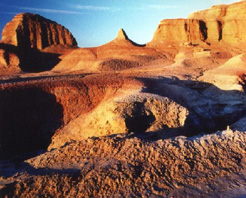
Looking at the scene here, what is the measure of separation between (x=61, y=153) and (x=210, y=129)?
6.11 meters

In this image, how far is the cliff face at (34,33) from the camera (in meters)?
26.4

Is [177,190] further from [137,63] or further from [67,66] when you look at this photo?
[67,66]

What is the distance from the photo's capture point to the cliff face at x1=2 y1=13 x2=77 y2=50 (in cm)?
2639

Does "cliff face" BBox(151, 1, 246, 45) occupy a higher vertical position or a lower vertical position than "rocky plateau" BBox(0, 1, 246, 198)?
higher

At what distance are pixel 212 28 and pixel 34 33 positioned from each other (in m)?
22.9

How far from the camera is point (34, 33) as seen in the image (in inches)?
1102

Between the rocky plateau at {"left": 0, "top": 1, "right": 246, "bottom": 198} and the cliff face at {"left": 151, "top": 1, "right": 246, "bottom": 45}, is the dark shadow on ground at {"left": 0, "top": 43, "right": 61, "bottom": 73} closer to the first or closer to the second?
the rocky plateau at {"left": 0, "top": 1, "right": 246, "bottom": 198}

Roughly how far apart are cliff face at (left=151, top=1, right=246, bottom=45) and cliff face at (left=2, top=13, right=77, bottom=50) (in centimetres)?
1347

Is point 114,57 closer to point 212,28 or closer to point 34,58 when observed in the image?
point 34,58

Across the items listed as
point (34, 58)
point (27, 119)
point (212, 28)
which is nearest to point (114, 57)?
point (34, 58)

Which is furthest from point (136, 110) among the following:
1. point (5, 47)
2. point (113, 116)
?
point (5, 47)

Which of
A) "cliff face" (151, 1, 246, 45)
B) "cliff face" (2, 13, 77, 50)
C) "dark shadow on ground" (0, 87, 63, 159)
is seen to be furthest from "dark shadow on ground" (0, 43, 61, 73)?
"dark shadow on ground" (0, 87, 63, 159)

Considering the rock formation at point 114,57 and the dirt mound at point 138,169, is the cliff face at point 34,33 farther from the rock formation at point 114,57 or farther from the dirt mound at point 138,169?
the dirt mound at point 138,169

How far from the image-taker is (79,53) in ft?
82.5
